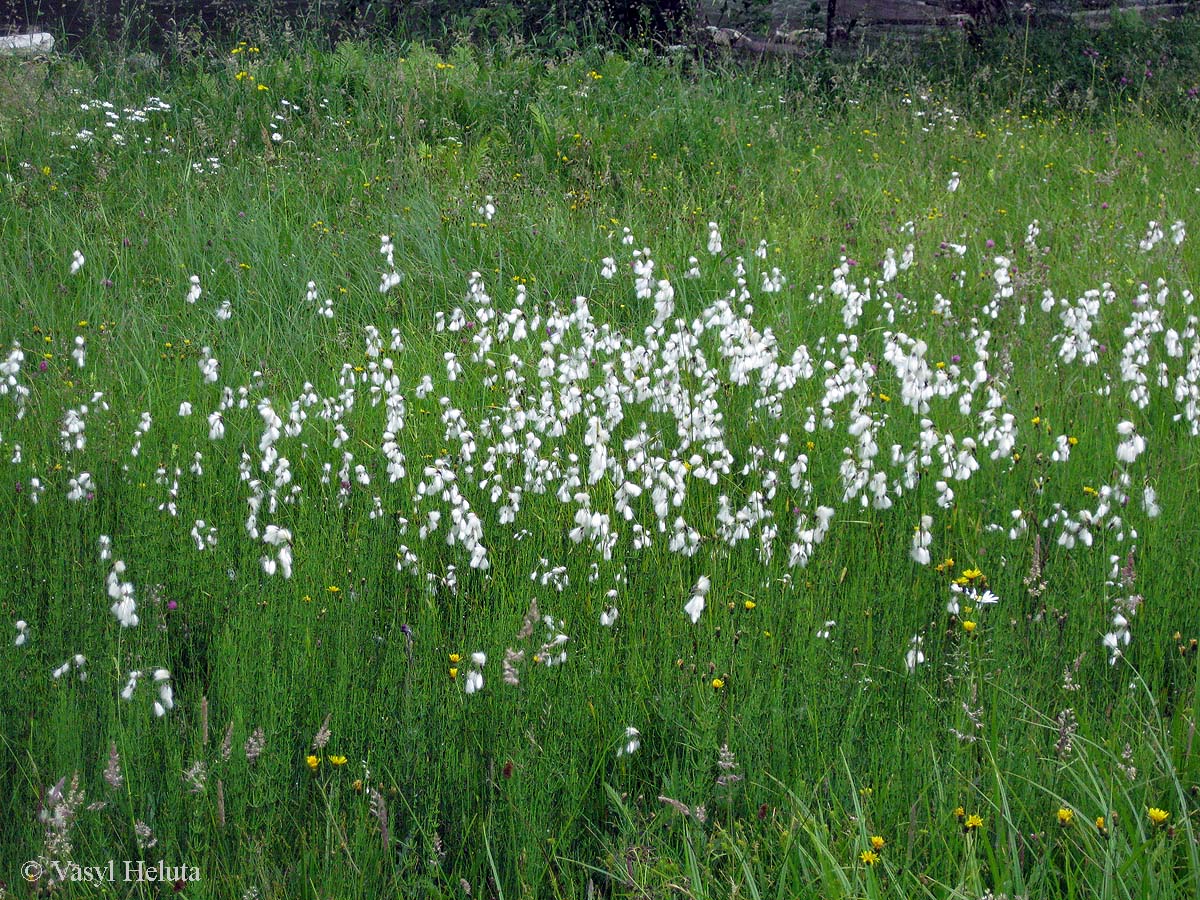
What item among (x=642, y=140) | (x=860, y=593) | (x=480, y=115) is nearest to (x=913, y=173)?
(x=642, y=140)

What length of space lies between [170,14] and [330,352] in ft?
25.3

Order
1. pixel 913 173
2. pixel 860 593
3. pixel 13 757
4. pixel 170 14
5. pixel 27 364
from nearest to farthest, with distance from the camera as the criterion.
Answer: pixel 13 757
pixel 860 593
pixel 27 364
pixel 913 173
pixel 170 14

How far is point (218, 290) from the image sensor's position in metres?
4.94

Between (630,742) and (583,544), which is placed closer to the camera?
(630,742)

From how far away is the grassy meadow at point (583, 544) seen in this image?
1.97 meters

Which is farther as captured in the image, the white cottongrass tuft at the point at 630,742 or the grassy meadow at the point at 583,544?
the white cottongrass tuft at the point at 630,742

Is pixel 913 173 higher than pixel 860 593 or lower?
higher

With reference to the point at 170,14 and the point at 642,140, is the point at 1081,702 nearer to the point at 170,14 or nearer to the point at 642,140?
the point at 642,140

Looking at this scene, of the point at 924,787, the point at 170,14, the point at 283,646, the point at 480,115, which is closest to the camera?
the point at 924,787

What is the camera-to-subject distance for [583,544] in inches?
116

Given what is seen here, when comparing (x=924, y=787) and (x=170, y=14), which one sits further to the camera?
(x=170, y=14)

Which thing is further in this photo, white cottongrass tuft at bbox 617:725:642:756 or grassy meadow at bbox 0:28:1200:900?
white cottongrass tuft at bbox 617:725:642:756

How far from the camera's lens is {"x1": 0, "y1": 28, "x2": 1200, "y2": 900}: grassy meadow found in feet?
6.47

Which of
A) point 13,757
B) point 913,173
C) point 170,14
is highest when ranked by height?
point 170,14
